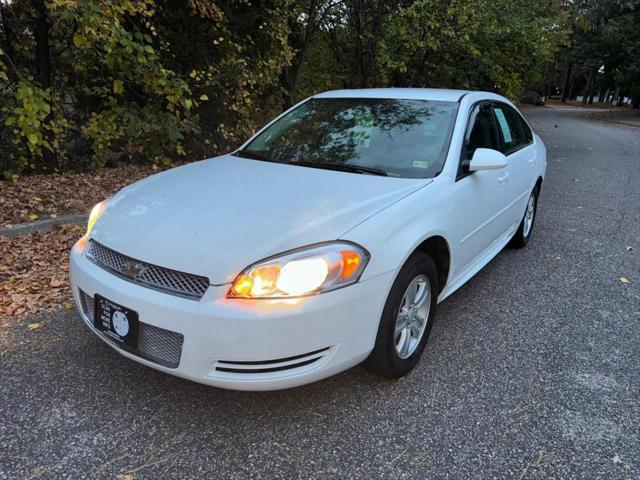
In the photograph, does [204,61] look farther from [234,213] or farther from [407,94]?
[234,213]

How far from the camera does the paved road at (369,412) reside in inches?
85.4

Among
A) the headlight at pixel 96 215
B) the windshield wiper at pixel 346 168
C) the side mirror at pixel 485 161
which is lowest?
the headlight at pixel 96 215

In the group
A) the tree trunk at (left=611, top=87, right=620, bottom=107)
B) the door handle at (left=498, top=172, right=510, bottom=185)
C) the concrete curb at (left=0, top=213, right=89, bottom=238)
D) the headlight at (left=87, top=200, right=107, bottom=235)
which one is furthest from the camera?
the tree trunk at (left=611, top=87, right=620, bottom=107)

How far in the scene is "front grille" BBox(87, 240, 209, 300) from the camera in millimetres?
2170

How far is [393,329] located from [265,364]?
691 millimetres

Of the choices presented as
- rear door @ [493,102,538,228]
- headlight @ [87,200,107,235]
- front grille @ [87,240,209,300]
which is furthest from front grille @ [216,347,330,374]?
rear door @ [493,102,538,228]

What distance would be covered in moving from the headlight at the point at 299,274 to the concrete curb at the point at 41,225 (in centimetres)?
358

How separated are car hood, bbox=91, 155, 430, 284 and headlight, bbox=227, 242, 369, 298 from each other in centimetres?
5

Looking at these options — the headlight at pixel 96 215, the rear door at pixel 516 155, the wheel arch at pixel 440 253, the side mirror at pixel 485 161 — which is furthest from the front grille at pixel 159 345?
the rear door at pixel 516 155

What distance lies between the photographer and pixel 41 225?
4879mm

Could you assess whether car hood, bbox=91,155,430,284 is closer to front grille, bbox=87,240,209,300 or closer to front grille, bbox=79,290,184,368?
front grille, bbox=87,240,209,300

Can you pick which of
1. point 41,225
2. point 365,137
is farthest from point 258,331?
point 41,225

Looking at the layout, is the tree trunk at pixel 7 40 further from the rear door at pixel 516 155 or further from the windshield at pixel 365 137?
the rear door at pixel 516 155

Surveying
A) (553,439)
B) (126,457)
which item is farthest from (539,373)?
(126,457)
